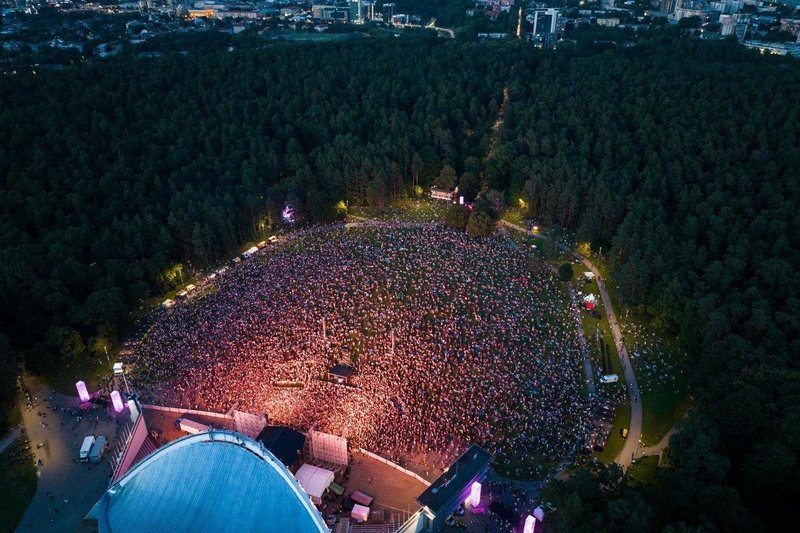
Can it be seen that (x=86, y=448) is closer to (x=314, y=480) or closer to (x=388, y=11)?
(x=314, y=480)

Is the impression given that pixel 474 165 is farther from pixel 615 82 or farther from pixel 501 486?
pixel 501 486

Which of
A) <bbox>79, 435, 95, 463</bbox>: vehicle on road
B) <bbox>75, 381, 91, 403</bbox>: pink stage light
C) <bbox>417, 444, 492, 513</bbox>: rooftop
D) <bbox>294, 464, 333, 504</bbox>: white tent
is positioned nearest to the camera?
<bbox>417, 444, 492, 513</bbox>: rooftop

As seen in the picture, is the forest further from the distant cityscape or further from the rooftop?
the distant cityscape

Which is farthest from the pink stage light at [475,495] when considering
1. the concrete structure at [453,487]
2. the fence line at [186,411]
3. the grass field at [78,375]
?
the grass field at [78,375]

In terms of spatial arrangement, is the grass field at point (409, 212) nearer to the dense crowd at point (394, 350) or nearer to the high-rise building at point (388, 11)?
the dense crowd at point (394, 350)

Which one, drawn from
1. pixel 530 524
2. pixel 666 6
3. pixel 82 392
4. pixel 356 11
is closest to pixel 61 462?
pixel 82 392

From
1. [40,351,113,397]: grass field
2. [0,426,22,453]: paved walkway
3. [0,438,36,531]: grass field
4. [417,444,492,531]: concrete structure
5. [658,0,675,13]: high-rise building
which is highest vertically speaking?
[658,0,675,13]: high-rise building

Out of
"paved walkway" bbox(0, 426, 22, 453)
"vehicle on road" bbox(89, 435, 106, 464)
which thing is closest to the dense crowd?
"vehicle on road" bbox(89, 435, 106, 464)
